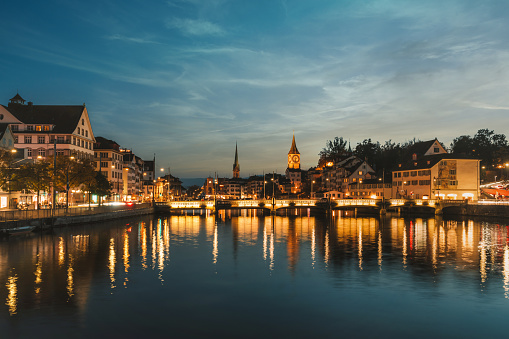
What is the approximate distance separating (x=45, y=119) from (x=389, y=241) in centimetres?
8332

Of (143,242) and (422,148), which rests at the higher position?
(422,148)

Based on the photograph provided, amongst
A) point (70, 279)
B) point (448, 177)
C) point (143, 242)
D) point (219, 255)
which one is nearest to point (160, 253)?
point (219, 255)

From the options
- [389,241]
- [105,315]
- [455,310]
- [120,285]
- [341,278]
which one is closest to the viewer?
[105,315]

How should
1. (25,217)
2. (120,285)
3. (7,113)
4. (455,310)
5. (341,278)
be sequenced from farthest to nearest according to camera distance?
(7,113)
(25,217)
(341,278)
(120,285)
(455,310)

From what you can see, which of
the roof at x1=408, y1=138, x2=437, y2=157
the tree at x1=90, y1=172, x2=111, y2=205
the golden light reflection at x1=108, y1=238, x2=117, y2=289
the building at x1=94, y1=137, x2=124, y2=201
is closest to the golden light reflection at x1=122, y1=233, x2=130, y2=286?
the golden light reflection at x1=108, y1=238, x2=117, y2=289

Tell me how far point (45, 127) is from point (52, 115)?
3.89 metres

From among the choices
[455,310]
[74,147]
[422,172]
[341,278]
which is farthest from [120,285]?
[422,172]

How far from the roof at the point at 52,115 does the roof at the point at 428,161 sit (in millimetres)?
94905

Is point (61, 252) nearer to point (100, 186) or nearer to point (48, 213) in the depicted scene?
point (48, 213)

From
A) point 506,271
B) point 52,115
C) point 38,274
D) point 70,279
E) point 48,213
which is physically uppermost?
point 52,115

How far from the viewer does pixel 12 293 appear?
2931 cm

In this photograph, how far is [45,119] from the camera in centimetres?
10519

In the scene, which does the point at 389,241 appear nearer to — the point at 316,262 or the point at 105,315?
the point at 316,262

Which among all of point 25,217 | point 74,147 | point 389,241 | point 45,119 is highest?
point 45,119
